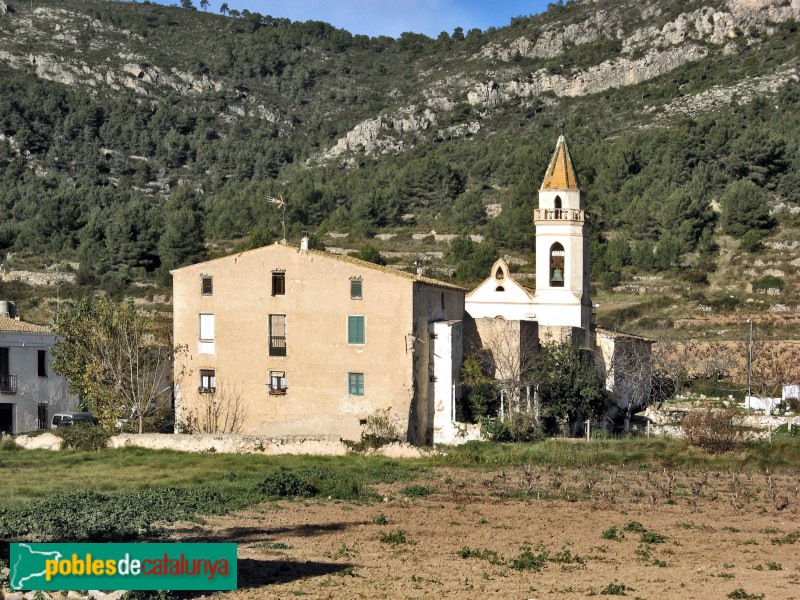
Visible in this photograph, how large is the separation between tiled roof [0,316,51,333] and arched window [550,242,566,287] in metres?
18.8

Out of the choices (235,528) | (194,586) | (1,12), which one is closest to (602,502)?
(235,528)

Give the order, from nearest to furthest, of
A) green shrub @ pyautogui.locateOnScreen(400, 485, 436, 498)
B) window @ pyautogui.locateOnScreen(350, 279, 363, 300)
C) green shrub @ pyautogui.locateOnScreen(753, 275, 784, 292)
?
green shrub @ pyautogui.locateOnScreen(400, 485, 436, 498) < window @ pyautogui.locateOnScreen(350, 279, 363, 300) < green shrub @ pyautogui.locateOnScreen(753, 275, 784, 292)

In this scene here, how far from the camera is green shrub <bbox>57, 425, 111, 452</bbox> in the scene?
36.0 meters

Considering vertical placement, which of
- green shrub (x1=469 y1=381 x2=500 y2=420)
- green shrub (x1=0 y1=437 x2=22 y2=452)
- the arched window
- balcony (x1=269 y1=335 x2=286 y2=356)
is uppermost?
the arched window

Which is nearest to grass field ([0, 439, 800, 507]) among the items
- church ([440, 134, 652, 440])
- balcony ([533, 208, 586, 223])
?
church ([440, 134, 652, 440])

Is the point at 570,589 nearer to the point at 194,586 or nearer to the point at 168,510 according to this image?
the point at 194,586

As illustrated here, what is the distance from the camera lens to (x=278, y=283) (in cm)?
3931

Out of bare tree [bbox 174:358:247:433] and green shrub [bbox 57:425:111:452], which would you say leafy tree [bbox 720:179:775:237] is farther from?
green shrub [bbox 57:425:111:452]

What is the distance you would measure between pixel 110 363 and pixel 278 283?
217 inches

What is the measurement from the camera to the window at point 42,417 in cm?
4269

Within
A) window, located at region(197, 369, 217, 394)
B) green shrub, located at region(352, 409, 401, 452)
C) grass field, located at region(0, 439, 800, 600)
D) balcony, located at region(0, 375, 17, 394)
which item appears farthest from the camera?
balcony, located at region(0, 375, 17, 394)

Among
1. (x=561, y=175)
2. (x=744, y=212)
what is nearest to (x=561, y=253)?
(x=561, y=175)

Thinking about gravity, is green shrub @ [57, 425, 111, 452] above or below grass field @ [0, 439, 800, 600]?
above

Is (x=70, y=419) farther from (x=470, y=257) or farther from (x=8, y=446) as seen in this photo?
(x=470, y=257)
